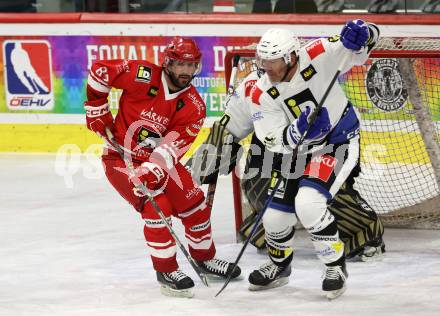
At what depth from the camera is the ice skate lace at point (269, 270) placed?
15.1 feet

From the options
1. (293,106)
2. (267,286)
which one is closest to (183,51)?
(293,106)

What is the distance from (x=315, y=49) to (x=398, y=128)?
166cm

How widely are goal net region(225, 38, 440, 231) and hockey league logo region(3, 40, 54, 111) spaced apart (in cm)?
214

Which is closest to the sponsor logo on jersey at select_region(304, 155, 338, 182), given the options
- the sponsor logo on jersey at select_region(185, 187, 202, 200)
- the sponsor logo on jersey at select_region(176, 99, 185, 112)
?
the sponsor logo on jersey at select_region(185, 187, 202, 200)

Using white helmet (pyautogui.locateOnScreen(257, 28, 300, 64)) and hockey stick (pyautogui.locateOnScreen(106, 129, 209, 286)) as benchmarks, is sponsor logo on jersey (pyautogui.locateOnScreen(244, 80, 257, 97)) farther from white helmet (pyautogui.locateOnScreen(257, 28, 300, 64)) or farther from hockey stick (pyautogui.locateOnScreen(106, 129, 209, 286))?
hockey stick (pyautogui.locateOnScreen(106, 129, 209, 286))

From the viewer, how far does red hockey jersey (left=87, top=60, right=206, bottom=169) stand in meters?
4.63

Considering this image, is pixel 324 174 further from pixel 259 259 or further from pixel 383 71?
pixel 383 71

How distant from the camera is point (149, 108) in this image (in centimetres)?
467

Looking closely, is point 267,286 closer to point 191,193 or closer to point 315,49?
point 191,193

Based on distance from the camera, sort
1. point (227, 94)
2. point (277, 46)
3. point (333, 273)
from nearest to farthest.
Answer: point (277, 46), point (333, 273), point (227, 94)

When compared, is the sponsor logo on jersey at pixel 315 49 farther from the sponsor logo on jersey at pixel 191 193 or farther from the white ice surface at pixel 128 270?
the white ice surface at pixel 128 270

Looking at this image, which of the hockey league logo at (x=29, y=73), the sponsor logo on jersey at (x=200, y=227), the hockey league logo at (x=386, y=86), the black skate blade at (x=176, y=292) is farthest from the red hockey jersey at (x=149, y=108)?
the hockey league logo at (x=29, y=73)

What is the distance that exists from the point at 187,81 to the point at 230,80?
71 cm

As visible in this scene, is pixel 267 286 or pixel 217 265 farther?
pixel 217 265
